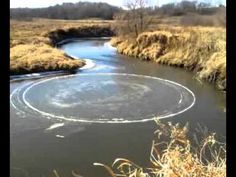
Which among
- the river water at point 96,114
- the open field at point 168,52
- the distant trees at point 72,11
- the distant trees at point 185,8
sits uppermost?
the distant trees at point 72,11

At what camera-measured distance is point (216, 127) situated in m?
6.16

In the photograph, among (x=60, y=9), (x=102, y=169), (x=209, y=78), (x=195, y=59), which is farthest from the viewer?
(x=60, y=9)

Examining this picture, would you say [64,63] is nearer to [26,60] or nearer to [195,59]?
[26,60]

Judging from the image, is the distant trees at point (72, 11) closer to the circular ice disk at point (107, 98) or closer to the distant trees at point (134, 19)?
the distant trees at point (134, 19)

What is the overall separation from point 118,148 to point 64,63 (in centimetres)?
769

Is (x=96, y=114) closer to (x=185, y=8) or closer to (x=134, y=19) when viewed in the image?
(x=134, y=19)

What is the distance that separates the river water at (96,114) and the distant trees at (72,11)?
856 inches

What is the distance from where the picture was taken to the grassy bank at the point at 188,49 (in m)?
10.8

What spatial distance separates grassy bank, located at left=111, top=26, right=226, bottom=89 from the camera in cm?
1075

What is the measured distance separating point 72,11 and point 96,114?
2978cm

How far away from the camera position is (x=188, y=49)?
13.4 m

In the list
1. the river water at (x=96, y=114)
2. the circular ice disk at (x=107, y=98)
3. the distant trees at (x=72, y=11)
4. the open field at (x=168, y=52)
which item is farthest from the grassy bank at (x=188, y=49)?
the distant trees at (x=72, y=11)

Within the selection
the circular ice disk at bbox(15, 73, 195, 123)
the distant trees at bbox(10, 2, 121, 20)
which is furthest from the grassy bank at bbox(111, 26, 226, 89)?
the distant trees at bbox(10, 2, 121, 20)
